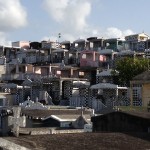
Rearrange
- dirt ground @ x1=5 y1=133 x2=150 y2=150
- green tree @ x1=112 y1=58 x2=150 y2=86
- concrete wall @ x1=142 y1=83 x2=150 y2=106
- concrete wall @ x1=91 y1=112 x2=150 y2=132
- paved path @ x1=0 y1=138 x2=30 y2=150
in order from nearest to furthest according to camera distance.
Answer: paved path @ x1=0 y1=138 x2=30 y2=150
dirt ground @ x1=5 y1=133 x2=150 y2=150
concrete wall @ x1=91 y1=112 x2=150 y2=132
concrete wall @ x1=142 y1=83 x2=150 y2=106
green tree @ x1=112 y1=58 x2=150 y2=86

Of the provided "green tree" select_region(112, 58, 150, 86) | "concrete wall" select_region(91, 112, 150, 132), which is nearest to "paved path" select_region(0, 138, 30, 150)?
"concrete wall" select_region(91, 112, 150, 132)

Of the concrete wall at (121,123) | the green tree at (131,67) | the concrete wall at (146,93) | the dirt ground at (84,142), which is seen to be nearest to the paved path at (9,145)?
the dirt ground at (84,142)

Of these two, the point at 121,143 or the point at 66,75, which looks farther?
the point at 66,75

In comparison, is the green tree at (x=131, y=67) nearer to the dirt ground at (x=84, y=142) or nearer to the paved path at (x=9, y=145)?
the dirt ground at (x=84, y=142)

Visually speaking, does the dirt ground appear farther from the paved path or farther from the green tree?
the green tree

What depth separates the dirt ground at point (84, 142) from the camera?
13117mm

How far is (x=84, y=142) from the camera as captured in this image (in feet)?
45.8

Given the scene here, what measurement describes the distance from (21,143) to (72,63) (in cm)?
5335

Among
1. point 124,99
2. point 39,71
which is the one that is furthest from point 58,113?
point 39,71

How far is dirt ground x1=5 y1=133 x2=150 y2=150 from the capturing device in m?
13.1

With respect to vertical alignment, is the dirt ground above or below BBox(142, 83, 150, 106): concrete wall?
below

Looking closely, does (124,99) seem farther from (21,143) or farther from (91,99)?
(21,143)

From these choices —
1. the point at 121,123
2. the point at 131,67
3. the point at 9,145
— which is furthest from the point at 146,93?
the point at 9,145

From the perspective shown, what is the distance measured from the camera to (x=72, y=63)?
6612 cm
